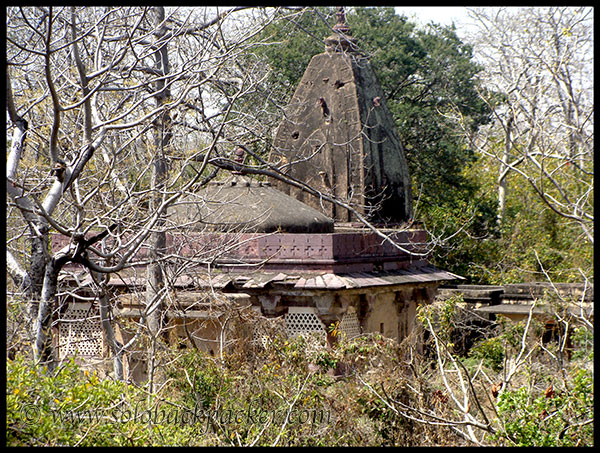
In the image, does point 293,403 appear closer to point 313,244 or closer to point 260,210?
point 313,244

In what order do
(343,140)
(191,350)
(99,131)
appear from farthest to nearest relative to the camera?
(343,140) < (191,350) < (99,131)

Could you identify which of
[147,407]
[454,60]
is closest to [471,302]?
[454,60]

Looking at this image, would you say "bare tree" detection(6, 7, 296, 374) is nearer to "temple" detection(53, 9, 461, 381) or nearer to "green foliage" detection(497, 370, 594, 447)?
"temple" detection(53, 9, 461, 381)

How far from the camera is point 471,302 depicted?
664 inches

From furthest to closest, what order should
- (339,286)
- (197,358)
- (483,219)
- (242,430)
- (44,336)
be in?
(483,219)
(339,286)
(197,358)
(242,430)
(44,336)

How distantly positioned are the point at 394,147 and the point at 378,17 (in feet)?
30.1

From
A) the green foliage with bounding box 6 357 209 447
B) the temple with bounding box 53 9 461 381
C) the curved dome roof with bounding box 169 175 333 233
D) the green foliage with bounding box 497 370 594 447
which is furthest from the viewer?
the curved dome roof with bounding box 169 175 333 233

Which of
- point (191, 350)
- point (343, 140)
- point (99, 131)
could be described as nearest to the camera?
point (99, 131)

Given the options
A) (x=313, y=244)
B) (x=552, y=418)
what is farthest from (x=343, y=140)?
(x=552, y=418)

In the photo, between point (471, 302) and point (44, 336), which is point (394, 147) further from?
point (44, 336)

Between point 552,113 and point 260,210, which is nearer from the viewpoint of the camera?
point 552,113

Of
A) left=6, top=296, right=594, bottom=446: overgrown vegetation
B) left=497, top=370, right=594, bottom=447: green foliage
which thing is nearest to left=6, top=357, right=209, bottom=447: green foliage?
left=6, top=296, right=594, bottom=446: overgrown vegetation

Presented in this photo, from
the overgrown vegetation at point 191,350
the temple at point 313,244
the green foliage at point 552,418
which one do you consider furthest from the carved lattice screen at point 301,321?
the green foliage at point 552,418

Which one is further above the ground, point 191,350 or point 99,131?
point 99,131
